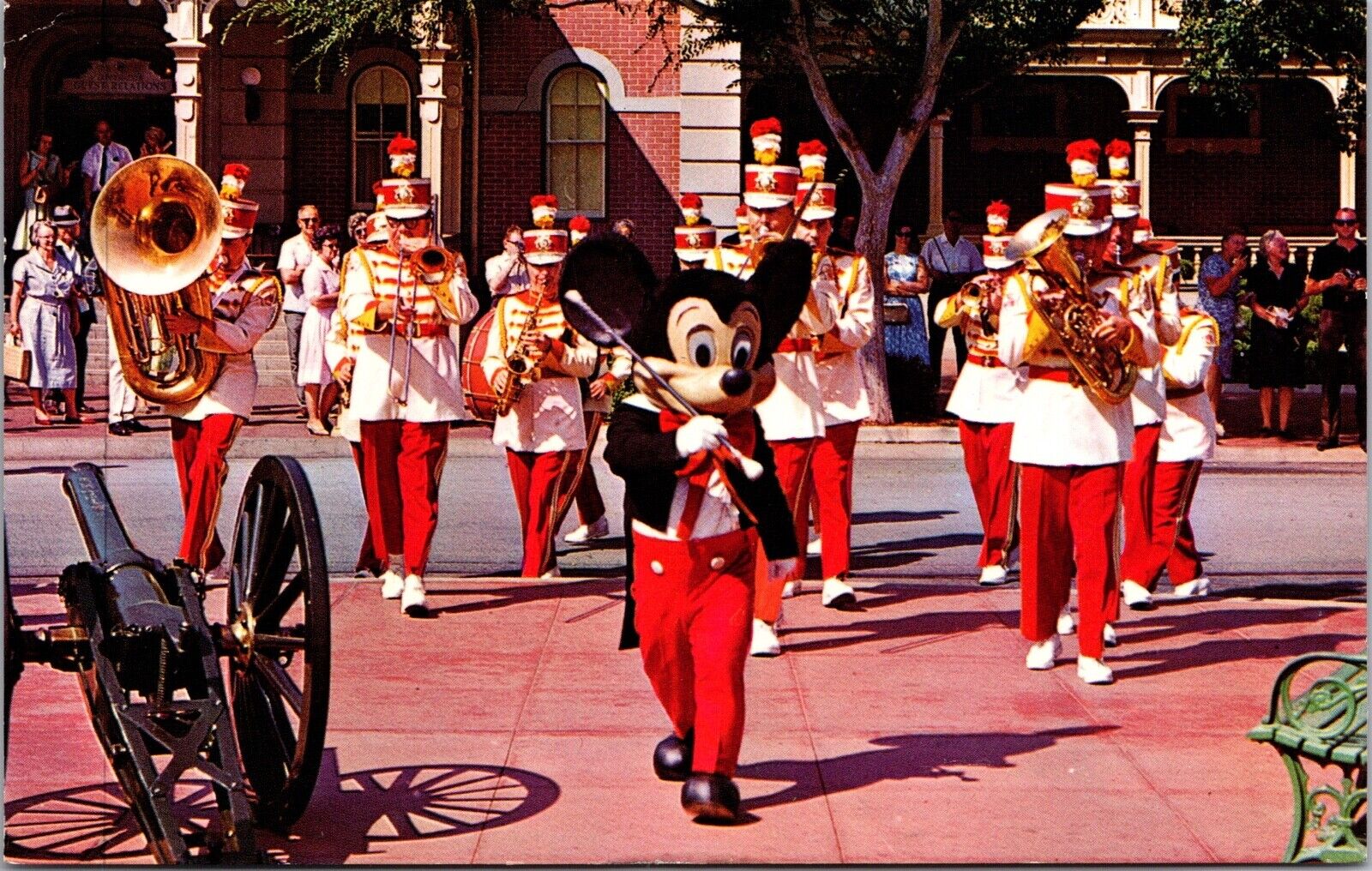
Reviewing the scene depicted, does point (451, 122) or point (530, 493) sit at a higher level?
point (451, 122)

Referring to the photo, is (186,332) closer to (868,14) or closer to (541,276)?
(541,276)

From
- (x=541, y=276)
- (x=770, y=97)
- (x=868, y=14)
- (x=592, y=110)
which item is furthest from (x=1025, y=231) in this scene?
(x=770, y=97)

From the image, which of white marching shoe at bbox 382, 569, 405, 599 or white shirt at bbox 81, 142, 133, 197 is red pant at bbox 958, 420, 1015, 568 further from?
white shirt at bbox 81, 142, 133, 197

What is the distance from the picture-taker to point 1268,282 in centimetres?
1831

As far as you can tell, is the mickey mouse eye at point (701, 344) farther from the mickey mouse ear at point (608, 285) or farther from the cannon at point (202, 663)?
the cannon at point (202, 663)

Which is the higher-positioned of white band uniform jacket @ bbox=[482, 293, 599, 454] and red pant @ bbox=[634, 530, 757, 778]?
white band uniform jacket @ bbox=[482, 293, 599, 454]

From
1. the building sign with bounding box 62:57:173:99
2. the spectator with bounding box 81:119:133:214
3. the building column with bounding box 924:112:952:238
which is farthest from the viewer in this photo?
the building column with bounding box 924:112:952:238

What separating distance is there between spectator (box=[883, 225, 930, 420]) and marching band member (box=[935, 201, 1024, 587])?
7.76m

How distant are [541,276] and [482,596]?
1671mm

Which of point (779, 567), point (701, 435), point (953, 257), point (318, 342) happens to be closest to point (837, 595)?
point (779, 567)

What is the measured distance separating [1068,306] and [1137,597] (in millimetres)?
2407

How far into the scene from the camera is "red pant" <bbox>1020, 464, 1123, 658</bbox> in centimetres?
852

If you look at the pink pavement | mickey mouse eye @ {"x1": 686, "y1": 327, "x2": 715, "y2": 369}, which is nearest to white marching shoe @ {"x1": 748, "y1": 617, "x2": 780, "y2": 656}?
the pink pavement

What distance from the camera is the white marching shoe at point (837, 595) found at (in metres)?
10.1
